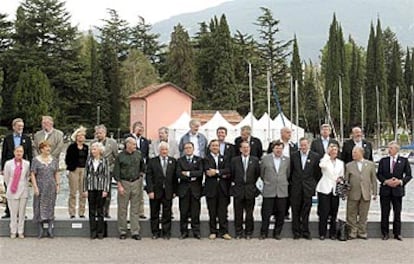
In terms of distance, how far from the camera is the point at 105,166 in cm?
936

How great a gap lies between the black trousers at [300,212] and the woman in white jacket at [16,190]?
3664 millimetres

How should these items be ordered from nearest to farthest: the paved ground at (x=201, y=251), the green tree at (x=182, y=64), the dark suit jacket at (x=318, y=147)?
the paved ground at (x=201, y=251) → the dark suit jacket at (x=318, y=147) → the green tree at (x=182, y=64)

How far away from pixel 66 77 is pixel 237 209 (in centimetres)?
4018

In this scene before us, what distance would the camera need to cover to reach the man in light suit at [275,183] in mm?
9328

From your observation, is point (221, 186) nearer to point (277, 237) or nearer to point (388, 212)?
point (277, 237)

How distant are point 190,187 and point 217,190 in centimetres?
37

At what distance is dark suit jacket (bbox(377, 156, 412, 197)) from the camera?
30.7 ft

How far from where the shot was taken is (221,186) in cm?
939

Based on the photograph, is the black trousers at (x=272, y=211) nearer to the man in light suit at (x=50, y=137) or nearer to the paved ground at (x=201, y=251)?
the paved ground at (x=201, y=251)

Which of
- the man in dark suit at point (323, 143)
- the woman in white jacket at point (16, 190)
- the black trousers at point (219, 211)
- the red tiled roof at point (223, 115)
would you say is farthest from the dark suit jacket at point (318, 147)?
the red tiled roof at point (223, 115)

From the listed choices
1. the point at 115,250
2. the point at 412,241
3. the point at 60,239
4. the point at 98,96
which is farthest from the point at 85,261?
the point at 98,96

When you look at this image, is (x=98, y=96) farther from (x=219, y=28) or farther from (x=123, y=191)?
(x=123, y=191)

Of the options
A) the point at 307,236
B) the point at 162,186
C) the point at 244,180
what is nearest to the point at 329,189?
the point at 307,236

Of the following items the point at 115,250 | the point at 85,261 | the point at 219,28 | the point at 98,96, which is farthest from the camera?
the point at 219,28
